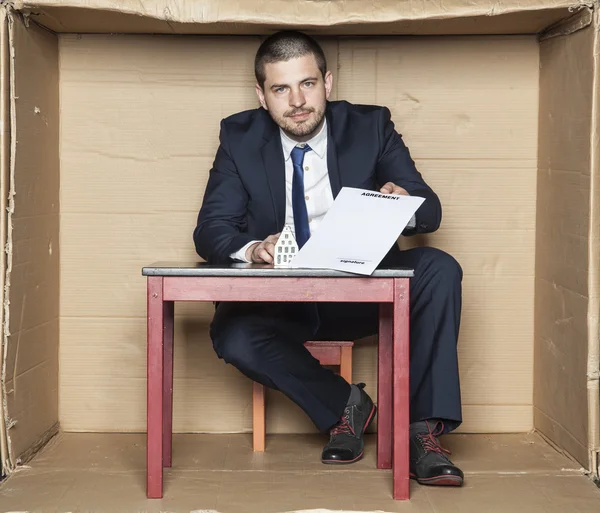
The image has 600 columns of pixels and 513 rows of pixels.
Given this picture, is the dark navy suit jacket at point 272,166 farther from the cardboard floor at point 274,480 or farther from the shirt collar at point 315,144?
the cardboard floor at point 274,480

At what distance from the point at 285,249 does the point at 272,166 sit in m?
0.47

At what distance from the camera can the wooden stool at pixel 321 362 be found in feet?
7.67

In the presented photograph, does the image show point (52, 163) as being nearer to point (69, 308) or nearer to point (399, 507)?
point (69, 308)

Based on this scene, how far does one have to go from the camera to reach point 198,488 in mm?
1994

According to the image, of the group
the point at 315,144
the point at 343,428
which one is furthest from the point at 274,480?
the point at 315,144

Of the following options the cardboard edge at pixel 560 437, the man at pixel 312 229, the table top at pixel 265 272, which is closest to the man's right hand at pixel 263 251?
the man at pixel 312 229

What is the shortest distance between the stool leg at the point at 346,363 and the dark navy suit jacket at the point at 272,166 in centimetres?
31

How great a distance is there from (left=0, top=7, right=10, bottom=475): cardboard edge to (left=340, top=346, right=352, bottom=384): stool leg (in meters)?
0.85

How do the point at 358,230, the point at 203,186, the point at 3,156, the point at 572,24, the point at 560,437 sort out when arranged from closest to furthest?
the point at 358,230 < the point at 3,156 < the point at 572,24 < the point at 560,437 < the point at 203,186

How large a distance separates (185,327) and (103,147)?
550mm

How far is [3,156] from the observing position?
2.08m

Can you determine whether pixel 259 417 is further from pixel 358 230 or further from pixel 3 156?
pixel 3 156

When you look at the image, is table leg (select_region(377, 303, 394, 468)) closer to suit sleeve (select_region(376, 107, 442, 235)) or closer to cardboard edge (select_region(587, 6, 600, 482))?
suit sleeve (select_region(376, 107, 442, 235))

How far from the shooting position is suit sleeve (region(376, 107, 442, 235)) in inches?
85.2
